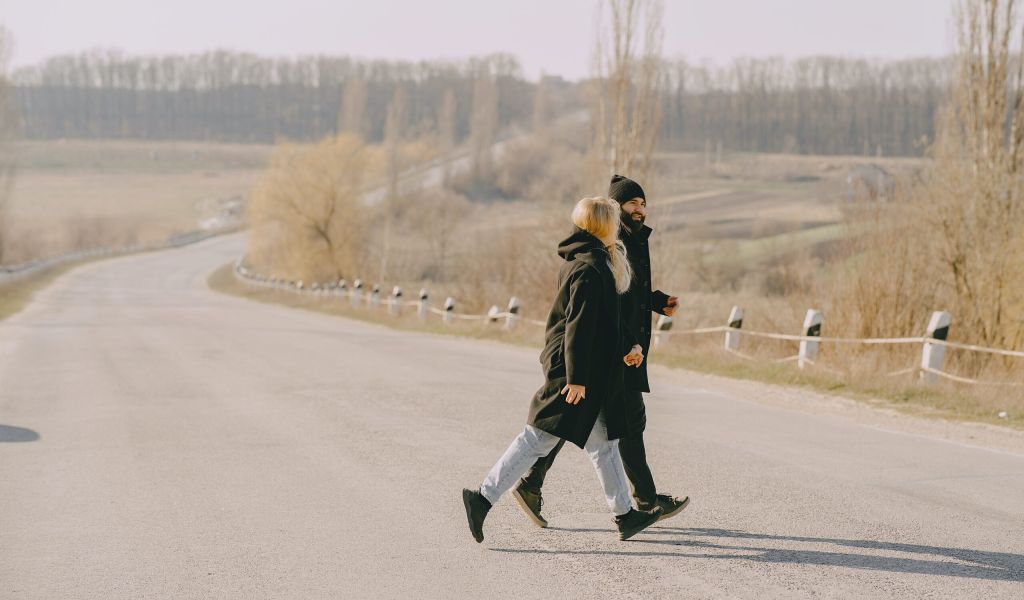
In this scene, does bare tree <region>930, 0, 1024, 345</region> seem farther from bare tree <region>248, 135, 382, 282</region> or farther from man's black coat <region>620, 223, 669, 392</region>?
bare tree <region>248, 135, 382, 282</region>

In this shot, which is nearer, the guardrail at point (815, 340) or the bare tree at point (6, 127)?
the guardrail at point (815, 340)

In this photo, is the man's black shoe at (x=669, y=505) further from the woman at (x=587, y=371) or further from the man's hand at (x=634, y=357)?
the man's hand at (x=634, y=357)

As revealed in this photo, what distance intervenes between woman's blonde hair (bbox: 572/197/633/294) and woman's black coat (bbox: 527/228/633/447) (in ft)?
0.16

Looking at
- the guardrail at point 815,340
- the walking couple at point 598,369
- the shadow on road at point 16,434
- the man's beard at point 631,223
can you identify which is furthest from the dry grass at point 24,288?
the man's beard at point 631,223

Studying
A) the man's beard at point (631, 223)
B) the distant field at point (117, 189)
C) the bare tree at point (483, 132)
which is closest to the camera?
the man's beard at point (631, 223)

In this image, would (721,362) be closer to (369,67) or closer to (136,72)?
(369,67)

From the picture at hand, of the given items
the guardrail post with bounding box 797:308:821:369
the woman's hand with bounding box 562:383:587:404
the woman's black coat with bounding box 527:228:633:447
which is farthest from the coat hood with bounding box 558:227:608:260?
the guardrail post with bounding box 797:308:821:369

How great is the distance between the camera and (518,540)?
5.96m

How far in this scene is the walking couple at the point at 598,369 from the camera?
18.5ft

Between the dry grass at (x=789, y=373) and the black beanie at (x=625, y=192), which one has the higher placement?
the black beanie at (x=625, y=192)

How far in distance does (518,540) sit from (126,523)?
2284 millimetres

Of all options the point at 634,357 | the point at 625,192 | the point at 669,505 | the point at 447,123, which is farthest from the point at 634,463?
the point at 447,123

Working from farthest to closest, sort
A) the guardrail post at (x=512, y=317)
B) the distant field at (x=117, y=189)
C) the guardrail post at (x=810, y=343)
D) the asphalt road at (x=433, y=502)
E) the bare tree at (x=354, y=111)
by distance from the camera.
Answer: the distant field at (x=117, y=189) < the bare tree at (x=354, y=111) < the guardrail post at (x=512, y=317) < the guardrail post at (x=810, y=343) < the asphalt road at (x=433, y=502)

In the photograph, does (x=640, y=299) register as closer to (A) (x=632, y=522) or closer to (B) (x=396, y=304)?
(A) (x=632, y=522)
